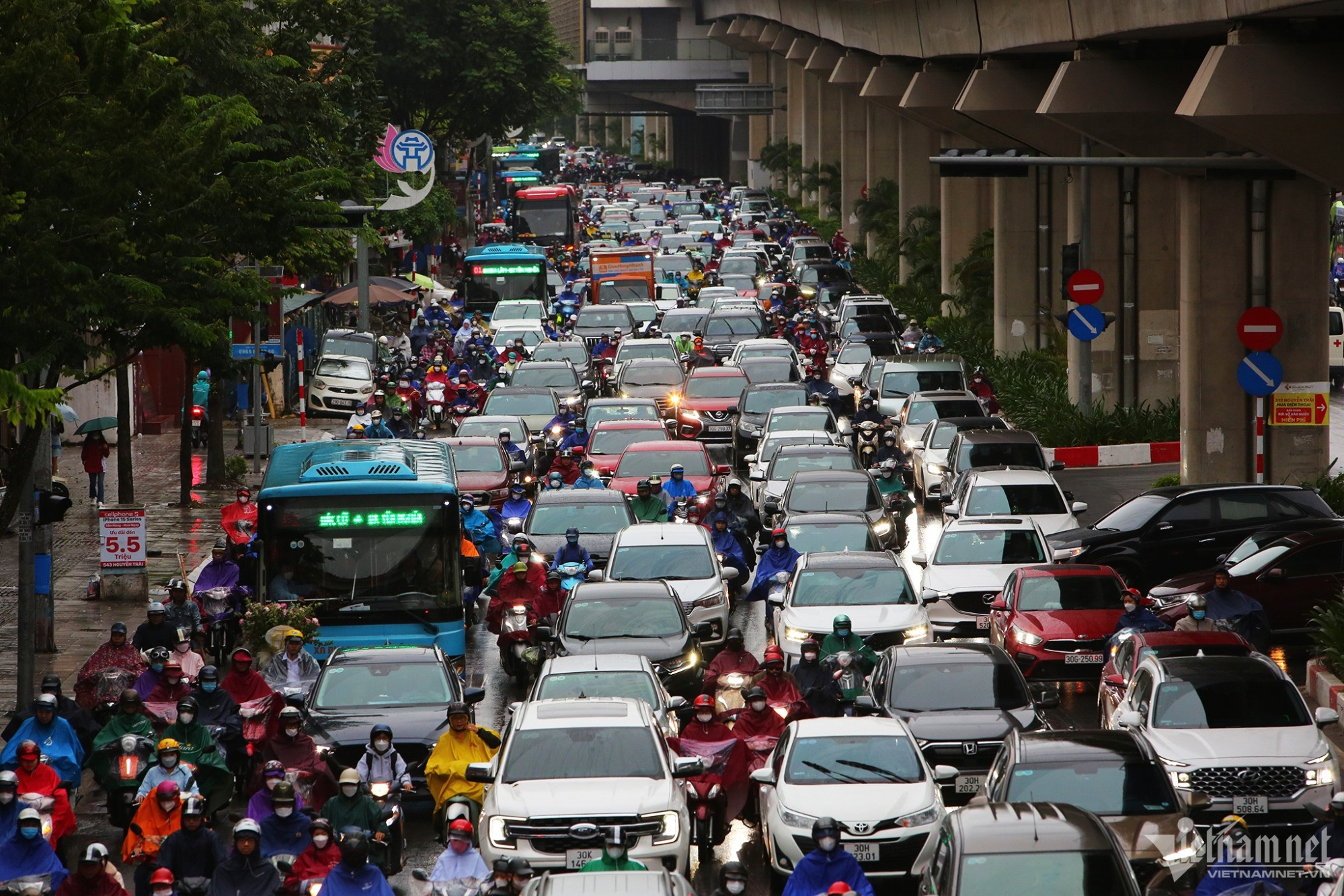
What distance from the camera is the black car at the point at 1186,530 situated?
24.8 meters

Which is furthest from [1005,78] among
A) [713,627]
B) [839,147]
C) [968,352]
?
[839,147]

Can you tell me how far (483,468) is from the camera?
30.6 meters

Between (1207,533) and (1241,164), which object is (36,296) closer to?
(1207,533)

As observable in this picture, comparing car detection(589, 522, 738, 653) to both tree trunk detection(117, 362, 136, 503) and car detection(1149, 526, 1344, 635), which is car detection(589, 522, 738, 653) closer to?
car detection(1149, 526, 1344, 635)

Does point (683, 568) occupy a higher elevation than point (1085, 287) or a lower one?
lower

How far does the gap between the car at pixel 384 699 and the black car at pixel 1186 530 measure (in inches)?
395

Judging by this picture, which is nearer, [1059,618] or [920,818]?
[920,818]

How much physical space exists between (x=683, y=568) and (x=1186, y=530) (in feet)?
22.0

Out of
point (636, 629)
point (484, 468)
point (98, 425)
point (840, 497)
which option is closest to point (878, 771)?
point (636, 629)

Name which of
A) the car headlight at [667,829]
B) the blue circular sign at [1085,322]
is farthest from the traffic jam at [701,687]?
the blue circular sign at [1085,322]

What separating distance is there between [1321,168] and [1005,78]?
17.6m

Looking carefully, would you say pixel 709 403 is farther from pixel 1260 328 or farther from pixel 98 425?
pixel 1260 328

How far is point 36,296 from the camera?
1706 centimetres

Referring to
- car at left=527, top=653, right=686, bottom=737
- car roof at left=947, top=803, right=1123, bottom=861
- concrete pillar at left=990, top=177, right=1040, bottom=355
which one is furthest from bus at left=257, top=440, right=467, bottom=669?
concrete pillar at left=990, top=177, right=1040, bottom=355
